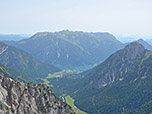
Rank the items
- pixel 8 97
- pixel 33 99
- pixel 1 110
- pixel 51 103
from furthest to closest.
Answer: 1. pixel 51 103
2. pixel 33 99
3. pixel 8 97
4. pixel 1 110

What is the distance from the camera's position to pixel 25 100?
15988 cm

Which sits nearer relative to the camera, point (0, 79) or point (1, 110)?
point (1, 110)

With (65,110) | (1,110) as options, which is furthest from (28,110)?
(65,110)

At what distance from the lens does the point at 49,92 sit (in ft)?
613

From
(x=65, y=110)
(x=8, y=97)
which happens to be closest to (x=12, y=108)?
(x=8, y=97)

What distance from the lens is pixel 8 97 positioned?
152875 mm

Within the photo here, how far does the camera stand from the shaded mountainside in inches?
5915

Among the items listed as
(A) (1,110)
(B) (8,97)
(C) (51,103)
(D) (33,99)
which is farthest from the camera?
(C) (51,103)

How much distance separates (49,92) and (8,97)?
41728 millimetres

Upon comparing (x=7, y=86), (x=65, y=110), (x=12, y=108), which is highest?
(x=7, y=86)

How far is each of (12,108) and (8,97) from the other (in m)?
8.52

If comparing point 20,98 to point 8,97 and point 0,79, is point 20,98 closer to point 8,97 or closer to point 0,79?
point 8,97

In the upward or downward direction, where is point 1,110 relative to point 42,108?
upward

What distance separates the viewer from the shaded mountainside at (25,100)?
150250mm
